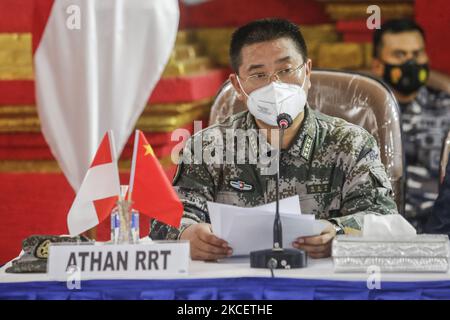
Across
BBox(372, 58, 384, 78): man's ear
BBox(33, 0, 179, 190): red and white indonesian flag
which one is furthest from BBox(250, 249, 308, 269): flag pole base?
BBox(372, 58, 384, 78): man's ear

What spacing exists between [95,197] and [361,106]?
3.21ft

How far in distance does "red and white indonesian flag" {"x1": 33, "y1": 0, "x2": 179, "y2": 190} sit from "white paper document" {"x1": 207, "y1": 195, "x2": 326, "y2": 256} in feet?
4.71

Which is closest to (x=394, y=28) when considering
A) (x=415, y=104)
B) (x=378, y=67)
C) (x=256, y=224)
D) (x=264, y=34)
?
(x=378, y=67)

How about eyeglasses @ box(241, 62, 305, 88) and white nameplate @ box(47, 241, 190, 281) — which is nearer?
white nameplate @ box(47, 241, 190, 281)

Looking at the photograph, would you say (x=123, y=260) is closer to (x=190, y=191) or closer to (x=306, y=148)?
(x=190, y=191)

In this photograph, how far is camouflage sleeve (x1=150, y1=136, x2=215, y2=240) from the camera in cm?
244

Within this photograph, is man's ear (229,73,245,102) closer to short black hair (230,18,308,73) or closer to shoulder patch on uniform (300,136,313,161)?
short black hair (230,18,308,73)

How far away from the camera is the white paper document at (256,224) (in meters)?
2.08

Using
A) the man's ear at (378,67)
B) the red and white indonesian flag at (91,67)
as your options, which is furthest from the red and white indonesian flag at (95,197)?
the man's ear at (378,67)

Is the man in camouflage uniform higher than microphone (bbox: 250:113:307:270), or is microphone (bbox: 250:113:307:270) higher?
the man in camouflage uniform

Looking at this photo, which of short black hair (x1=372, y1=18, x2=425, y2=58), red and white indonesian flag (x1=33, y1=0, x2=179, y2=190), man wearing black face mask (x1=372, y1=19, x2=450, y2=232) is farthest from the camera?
short black hair (x1=372, y1=18, x2=425, y2=58)

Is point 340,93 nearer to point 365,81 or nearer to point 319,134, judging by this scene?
point 365,81

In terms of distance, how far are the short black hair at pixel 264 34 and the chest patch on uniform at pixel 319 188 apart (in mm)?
323
